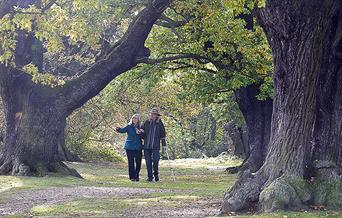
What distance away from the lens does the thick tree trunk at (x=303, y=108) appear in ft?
→ 35.6

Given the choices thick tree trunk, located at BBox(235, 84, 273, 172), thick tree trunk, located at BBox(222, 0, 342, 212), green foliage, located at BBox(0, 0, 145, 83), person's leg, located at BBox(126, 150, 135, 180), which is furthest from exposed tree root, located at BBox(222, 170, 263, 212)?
thick tree trunk, located at BBox(235, 84, 273, 172)

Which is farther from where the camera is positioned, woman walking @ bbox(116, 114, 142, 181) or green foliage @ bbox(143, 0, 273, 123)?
green foliage @ bbox(143, 0, 273, 123)

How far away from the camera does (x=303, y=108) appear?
11.0 m

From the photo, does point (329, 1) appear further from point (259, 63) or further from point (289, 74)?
point (259, 63)

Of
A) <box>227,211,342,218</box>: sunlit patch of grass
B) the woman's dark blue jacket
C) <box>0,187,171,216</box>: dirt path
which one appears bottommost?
<box>227,211,342,218</box>: sunlit patch of grass

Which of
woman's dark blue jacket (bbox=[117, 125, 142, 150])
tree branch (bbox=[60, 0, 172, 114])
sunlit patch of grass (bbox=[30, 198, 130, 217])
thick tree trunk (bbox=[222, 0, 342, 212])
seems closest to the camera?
thick tree trunk (bbox=[222, 0, 342, 212])

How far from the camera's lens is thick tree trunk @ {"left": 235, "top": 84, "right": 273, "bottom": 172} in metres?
22.5

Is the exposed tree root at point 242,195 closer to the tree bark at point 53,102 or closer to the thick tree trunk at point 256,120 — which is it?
the tree bark at point 53,102

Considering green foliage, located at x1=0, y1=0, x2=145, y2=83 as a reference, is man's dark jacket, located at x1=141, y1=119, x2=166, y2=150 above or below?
below

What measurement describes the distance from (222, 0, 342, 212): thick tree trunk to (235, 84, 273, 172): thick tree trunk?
11.0 m

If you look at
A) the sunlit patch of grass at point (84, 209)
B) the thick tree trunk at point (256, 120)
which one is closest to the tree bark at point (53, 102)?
A: the thick tree trunk at point (256, 120)

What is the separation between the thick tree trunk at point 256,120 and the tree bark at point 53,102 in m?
4.58

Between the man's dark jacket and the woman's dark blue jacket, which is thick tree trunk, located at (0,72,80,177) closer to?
the woman's dark blue jacket

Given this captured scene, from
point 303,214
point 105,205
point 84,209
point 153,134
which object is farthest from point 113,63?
point 303,214
